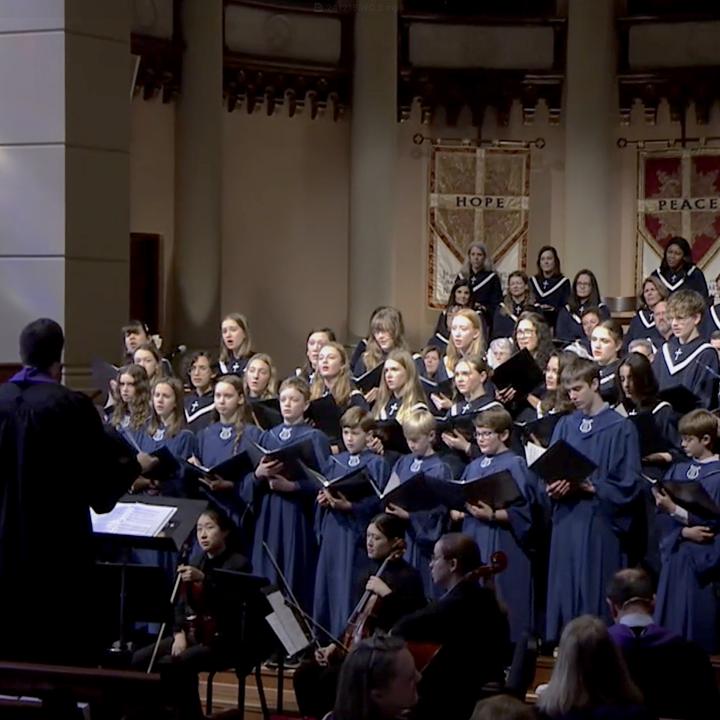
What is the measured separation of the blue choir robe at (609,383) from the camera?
25.7 feet

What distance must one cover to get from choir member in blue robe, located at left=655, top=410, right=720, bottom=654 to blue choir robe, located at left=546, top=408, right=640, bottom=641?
19 centimetres

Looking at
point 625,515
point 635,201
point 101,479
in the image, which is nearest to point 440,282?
point 635,201

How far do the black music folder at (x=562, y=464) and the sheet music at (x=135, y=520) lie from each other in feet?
5.19

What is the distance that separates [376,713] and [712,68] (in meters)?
11.2

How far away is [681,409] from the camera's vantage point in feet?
25.3

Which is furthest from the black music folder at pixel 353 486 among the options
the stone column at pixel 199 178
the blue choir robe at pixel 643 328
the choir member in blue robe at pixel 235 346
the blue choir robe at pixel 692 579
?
the stone column at pixel 199 178

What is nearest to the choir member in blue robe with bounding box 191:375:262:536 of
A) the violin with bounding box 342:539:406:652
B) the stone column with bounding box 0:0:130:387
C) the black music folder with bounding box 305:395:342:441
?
the black music folder with bounding box 305:395:342:441

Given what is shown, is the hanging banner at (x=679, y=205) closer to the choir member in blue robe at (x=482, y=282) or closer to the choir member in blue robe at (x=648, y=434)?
the choir member in blue robe at (x=482, y=282)

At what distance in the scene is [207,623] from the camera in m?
6.45

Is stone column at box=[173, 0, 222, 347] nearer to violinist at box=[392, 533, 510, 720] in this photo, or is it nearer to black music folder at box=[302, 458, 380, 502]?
black music folder at box=[302, 458, 380, 502]

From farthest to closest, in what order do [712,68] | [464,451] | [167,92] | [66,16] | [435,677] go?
[712,68] < [167,92] < [66,16] < [464,451] < [435,677]

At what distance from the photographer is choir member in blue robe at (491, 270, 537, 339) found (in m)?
11.7

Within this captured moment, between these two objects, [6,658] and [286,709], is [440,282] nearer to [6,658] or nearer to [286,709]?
[286,709]

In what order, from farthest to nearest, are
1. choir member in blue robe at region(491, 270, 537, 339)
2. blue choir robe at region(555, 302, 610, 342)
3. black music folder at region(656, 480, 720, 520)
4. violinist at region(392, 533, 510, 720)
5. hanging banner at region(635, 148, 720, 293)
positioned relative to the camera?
hanging banner at region(635, 148, 720, 293) < choir member in blue robe at region(491, 270, 537, 339) < blue choir robe at region(555, 302, 610, 342) < black music folder at region(656, 480, 720, 520) < violinist at region(392, 533, 510, 720)
